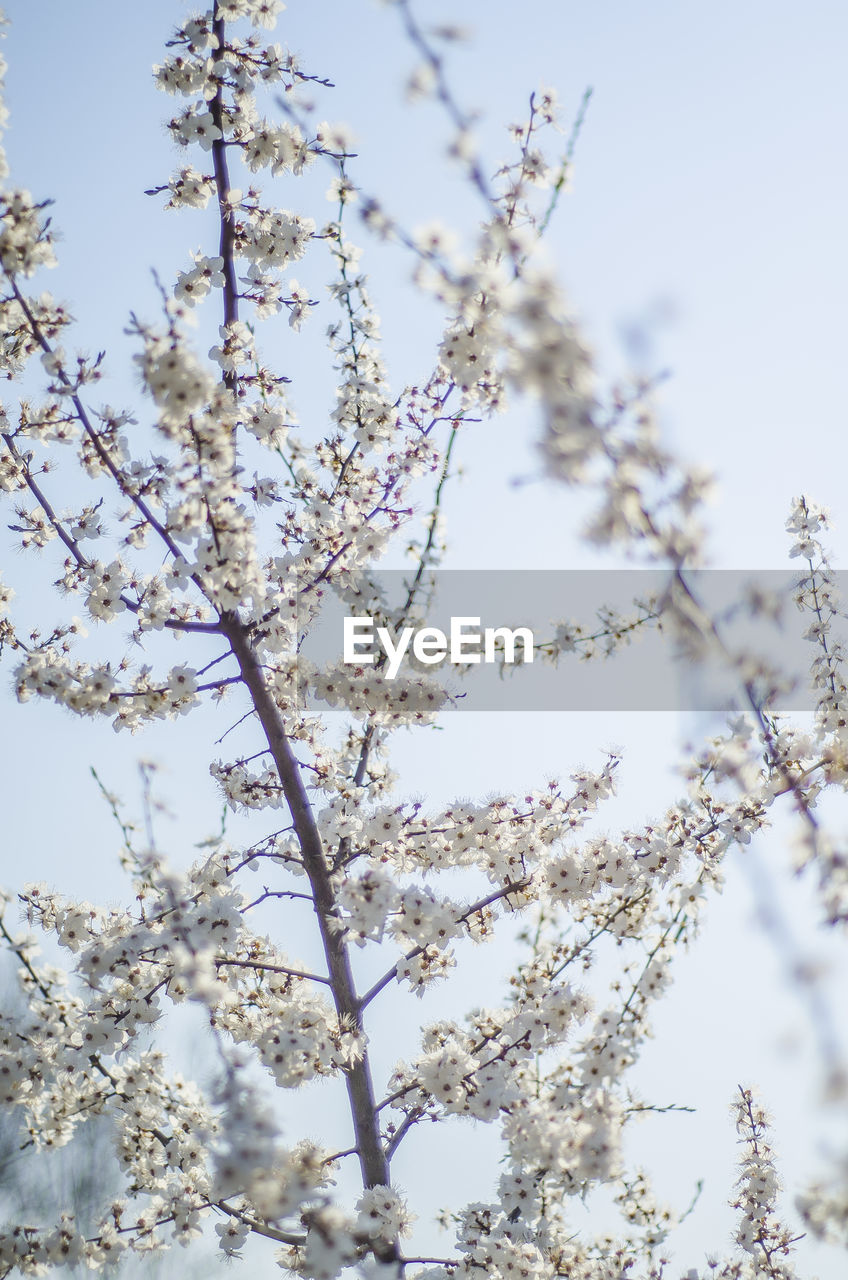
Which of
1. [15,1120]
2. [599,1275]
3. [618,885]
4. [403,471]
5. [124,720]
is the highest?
[403,471]

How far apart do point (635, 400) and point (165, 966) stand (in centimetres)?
404

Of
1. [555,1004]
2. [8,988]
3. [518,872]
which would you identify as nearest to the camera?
[555,1004]

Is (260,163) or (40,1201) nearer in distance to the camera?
(260,163)

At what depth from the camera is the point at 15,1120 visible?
29.7 feet

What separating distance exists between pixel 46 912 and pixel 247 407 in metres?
3.08

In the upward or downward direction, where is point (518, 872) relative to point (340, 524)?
downward

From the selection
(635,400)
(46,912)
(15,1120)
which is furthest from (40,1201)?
(635,400)

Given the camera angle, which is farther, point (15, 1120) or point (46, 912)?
point (15, 1120)

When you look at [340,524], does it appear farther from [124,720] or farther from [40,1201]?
[40,1201]

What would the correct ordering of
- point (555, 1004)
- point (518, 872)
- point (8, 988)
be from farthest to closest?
point (8, 988), point (518, 872), point (555, 1004)

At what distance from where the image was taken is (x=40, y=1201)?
905 centimetres

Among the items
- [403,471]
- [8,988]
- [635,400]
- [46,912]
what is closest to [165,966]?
[46,912]

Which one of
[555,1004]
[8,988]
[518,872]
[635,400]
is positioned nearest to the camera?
[635,400]

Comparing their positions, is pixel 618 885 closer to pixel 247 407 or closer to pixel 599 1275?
pixel 599 1275
